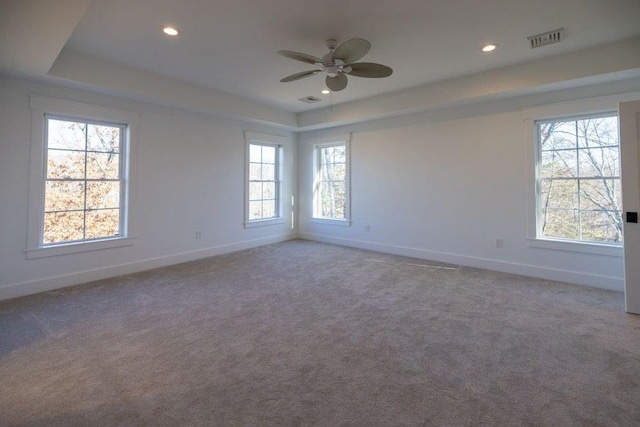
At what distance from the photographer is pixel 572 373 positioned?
6.85ft

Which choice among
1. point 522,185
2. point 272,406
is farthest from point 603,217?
point 272,406

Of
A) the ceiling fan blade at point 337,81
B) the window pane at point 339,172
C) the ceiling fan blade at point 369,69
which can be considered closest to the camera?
the ceiling fan blade at point 369,69

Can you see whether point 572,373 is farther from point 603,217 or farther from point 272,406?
point 603,217

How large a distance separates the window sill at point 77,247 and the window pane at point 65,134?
1.24 m

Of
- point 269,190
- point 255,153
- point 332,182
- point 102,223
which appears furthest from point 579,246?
point 102,223

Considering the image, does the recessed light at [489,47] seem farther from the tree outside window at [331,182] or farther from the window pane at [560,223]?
the tree outside window at [331,182]

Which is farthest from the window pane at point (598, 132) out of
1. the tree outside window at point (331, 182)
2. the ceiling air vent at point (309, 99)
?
the ceiling air vent at point (309, 99)

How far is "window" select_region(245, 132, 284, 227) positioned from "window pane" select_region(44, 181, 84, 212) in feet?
8.72

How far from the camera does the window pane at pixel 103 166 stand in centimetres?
422

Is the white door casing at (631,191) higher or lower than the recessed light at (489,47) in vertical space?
lower

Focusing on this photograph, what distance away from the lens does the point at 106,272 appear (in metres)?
4.29

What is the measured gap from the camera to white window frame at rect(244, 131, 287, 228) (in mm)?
6117

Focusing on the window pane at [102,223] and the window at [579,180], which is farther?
the window pane at [102,223]

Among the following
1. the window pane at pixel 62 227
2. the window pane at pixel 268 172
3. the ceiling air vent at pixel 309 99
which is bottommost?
the window pane at pixel 62 227
